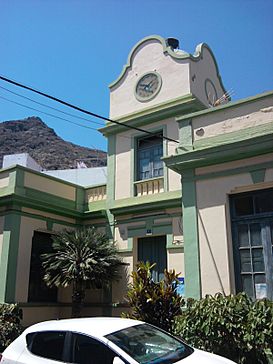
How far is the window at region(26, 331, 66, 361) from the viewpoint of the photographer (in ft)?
18.5

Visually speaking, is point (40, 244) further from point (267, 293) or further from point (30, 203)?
point (267, 293)

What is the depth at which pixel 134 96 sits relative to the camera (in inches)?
624

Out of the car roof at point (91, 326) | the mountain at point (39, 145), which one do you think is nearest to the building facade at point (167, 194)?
the car roof at point (91, 326)

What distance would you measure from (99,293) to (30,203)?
3985 millimetres

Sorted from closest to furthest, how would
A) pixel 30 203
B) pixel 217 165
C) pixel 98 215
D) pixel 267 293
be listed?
pixel 267 293 < pixel 217 165 < pixel 30 203 < pixel 98 215

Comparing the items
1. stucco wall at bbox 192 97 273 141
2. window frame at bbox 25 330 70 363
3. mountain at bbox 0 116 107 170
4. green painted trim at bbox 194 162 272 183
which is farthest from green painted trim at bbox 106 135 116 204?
mountain at bbox 0 116 107 170

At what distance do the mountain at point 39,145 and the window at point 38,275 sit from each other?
128 ft

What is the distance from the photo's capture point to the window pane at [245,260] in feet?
30.5

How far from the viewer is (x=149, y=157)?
48.6 ft

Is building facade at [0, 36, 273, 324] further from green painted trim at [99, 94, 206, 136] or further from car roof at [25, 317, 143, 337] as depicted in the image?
car roof at [25, 317, 143, 337]

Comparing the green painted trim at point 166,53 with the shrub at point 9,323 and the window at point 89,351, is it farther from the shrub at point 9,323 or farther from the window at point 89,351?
the window at point 89,351

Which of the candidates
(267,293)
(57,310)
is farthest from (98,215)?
(267,293)

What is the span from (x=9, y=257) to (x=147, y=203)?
4.85m

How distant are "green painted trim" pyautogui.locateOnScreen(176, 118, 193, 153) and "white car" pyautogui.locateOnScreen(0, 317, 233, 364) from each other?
5.54 m
